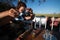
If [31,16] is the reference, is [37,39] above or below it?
below

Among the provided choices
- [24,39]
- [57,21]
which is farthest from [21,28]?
[57,21]

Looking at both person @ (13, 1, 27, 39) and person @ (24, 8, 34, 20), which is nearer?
person @ (13, 1, 27, 39)

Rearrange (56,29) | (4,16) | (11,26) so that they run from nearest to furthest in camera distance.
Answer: (4,16), (11,26), (56,29)

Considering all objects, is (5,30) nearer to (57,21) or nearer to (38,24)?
(38,24)

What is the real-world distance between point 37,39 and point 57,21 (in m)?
0.50

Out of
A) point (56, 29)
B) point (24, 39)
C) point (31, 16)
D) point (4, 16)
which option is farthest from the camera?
point (56, 29)

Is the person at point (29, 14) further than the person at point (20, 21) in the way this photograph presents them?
Yes

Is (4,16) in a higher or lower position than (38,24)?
higher

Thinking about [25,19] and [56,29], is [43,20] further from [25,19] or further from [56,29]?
[25,19]

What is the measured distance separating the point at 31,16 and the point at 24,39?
0.99 feet

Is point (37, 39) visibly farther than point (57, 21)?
No

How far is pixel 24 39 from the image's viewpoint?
0.74 metres

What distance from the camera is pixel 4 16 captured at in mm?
594

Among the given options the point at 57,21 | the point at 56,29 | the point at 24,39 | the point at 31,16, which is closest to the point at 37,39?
the point at 24,39
